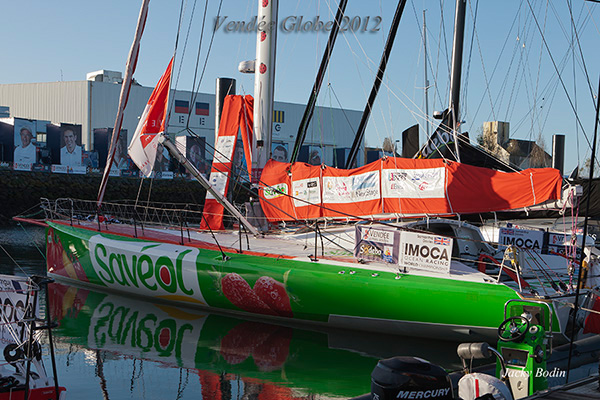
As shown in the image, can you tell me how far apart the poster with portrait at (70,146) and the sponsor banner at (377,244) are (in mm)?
35037

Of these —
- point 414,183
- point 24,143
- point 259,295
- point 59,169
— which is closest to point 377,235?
point 414,183

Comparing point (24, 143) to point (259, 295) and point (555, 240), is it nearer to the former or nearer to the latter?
point (259, 295)

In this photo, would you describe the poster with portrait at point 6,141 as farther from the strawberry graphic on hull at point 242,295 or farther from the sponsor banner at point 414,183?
the sponsor banner at point 414,183

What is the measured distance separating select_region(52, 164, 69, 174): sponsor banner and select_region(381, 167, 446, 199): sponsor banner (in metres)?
30.7

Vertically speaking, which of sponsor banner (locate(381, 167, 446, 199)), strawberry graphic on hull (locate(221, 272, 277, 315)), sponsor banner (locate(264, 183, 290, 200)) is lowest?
strawberry graphic on hull (locate(221, 272, 277, 315))

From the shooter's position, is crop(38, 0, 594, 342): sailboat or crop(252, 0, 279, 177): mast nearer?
crop(38, 0, 594, 342): sailboat

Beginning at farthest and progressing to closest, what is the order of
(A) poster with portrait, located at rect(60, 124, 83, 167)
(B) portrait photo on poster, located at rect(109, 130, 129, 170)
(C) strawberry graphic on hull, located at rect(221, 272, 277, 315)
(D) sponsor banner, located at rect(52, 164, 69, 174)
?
(B) portrait photo on poster, located at rect(109, 130, 129, 170) → (A) poster with portrait, located at rect(60, 124, 83, 167) → (D) sponsor banner, located at rect(52, 164, 69, 174) → (C) strawberry graphic on hull, located at rect(221, 272, 277, 315)

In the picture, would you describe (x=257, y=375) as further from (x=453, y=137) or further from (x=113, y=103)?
(x=113, y=103)

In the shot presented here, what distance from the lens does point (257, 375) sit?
778cm

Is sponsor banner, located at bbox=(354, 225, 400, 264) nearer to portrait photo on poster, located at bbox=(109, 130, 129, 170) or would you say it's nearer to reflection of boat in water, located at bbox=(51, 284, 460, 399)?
reflection of boat in water, located at bbox=(51, 284, 460, 399)

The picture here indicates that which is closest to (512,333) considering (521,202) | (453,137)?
(521,202)

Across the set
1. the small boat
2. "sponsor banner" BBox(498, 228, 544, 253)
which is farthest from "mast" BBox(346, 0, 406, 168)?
the small boat

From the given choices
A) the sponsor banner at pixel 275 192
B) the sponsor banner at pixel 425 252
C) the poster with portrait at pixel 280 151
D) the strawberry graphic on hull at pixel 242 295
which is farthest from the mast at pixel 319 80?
the poster with portrait at pixel 280 151

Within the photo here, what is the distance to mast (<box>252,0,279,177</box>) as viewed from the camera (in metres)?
13.1
